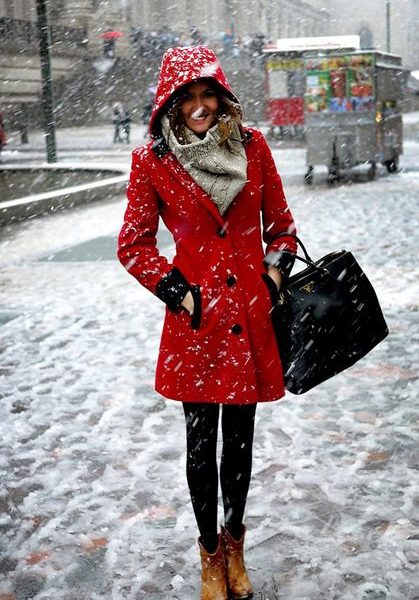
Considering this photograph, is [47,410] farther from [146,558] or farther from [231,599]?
[231,599]

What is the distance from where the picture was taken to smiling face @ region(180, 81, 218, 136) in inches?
108

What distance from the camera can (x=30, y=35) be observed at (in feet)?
146

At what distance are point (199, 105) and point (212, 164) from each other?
206mm

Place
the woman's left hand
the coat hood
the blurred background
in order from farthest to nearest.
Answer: the blurred background → the woman's left hand → the coat hood

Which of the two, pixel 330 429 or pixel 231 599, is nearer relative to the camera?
pixel 231 599

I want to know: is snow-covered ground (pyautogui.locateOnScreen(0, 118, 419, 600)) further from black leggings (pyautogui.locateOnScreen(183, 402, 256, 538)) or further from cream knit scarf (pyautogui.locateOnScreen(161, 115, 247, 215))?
cream knit scarf (pyautogui.locateOnScreen(161, 115, 247, 215))

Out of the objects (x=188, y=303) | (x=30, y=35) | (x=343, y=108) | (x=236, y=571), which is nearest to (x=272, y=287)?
(x=188, y=303)

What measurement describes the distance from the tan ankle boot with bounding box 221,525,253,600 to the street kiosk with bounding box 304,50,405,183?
1348cm

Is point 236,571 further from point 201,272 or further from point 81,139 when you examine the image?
point 81,139

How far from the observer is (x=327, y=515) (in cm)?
362

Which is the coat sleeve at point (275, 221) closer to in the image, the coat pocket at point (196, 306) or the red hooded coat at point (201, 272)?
the red hooded coat at point (201, 272)

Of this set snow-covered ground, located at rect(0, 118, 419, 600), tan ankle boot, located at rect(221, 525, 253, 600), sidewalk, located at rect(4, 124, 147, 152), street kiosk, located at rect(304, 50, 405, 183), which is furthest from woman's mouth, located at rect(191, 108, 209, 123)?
sidewalk, located at rect(4, 124, 147, 152)

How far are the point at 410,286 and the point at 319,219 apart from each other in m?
4.28

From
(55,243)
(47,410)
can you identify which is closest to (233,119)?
(47,410)
